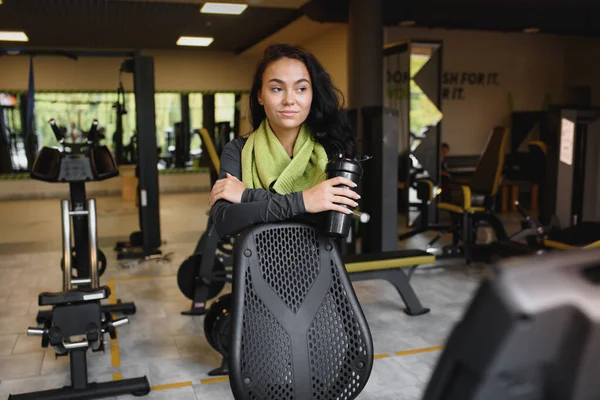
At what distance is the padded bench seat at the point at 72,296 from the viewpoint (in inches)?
112

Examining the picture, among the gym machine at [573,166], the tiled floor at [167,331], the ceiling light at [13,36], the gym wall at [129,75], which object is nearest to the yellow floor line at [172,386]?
the tiled floor at [167,331]

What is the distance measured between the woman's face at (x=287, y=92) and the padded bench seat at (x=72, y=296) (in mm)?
1776

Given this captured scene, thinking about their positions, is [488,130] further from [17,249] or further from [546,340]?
[546,340]

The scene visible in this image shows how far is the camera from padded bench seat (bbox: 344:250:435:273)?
408cm

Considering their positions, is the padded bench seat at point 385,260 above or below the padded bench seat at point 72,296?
below

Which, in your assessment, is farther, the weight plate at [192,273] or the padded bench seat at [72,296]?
the weight plate at [192,273]

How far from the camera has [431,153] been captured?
7934mm

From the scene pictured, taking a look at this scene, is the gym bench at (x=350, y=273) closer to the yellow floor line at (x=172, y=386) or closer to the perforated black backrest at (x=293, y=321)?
the yellow floor line at (x=172, y=386)

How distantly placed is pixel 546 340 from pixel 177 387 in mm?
2968

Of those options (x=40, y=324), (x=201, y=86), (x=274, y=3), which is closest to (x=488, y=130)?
(x=274, y=3)

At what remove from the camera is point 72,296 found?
2.90 metres

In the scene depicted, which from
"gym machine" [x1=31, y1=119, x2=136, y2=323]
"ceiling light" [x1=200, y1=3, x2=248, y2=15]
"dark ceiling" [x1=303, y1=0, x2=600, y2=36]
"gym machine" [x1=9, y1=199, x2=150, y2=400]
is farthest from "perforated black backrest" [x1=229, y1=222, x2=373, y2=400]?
"ceiling light" [x1=200, y1=3, x2=248, y2=15]

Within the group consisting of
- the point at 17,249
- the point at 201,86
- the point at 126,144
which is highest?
the point at 201,86

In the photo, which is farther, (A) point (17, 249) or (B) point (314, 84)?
(A) point (17, 249)
